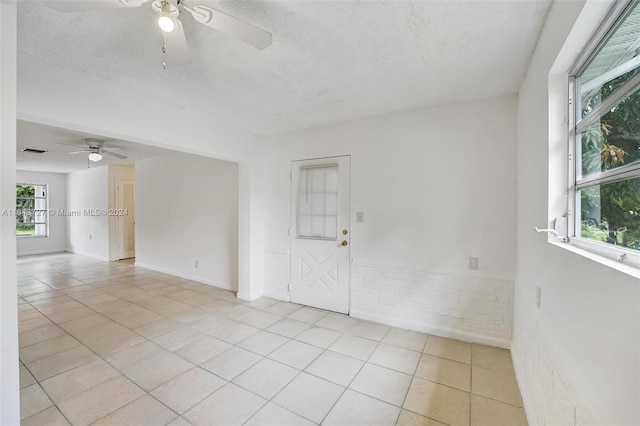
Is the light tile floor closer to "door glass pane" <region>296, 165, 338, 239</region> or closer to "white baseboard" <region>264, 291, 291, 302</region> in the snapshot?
"white baseboard" <region>264, 291, 291, 302</region>

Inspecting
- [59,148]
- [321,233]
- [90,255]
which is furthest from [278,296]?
[90,255]

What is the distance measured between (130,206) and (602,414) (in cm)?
866

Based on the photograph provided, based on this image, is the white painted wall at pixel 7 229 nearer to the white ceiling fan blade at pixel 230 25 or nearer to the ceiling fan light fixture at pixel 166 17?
the ceiling fan light fixture at pixel 166 17

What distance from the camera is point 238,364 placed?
2.36 metres

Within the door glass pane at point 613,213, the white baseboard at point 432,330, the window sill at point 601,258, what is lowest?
the white baseboard at point 432,330

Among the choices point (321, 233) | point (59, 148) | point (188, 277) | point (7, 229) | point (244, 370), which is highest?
point (59, 148)

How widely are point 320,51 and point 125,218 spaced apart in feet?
24.0

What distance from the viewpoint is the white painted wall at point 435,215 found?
8.56 feet

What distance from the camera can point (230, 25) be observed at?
4.48ft

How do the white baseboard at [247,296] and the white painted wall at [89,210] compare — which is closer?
the white baseboard at [247,296]

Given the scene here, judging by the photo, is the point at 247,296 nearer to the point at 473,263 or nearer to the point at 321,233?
the point at 321,233

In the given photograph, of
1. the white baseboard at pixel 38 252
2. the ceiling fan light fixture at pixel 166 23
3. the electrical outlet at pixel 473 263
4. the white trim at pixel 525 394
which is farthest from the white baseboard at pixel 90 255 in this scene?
the white trim at pixel 525 394

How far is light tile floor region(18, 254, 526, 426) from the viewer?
1790 mm

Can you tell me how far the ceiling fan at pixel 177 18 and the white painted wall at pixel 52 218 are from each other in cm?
932
